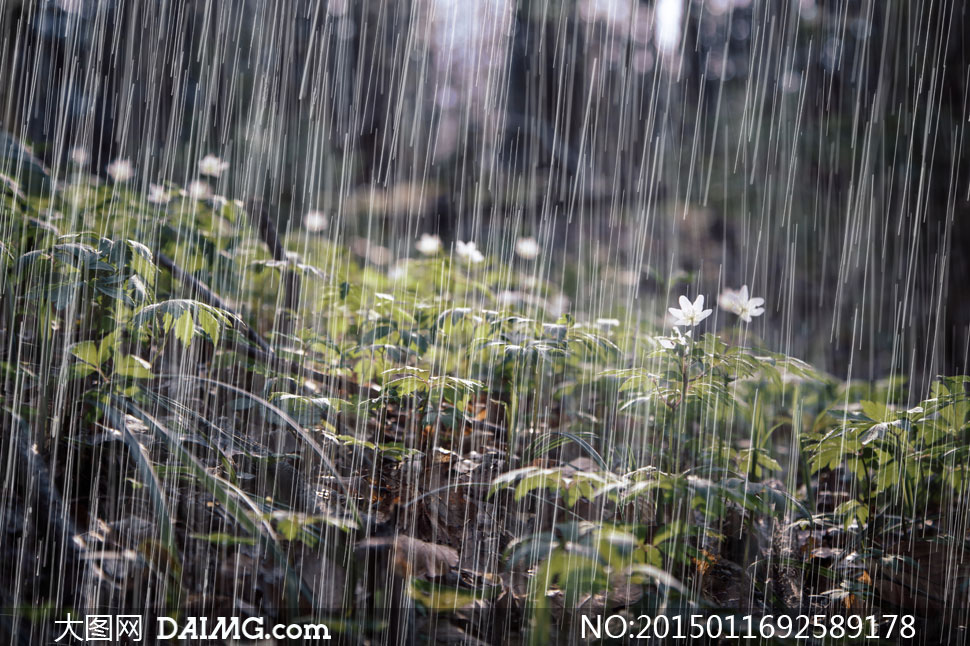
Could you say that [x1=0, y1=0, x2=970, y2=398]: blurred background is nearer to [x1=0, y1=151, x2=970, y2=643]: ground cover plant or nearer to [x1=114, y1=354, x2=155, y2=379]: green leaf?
[x1=0, y1=151, x2=970, y2=643]: ground cover plant

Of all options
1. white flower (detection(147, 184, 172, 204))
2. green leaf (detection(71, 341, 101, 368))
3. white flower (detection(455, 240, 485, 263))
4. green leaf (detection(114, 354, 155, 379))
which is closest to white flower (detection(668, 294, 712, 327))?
white flower (detection(455, 240, 485, 263))

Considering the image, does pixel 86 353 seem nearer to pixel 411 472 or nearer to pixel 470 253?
pixel 411 472

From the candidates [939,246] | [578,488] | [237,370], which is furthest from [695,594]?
[939,246]

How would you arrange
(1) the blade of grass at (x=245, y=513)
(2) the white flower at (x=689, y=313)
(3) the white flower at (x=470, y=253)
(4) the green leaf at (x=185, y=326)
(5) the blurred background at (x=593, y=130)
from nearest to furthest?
(1) the blade of grass at (x=245, y=513) → (4) the green leaf at (x=185, y=326) → (2) the white flower at (x=689, y=313) → (3) the white flower at (x=470, y=253) → (5) the blurred background at (x=593, y=130)

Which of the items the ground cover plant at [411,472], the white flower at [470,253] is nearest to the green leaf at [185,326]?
the ground cover plant at [411,472]

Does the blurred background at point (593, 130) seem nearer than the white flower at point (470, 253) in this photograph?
No

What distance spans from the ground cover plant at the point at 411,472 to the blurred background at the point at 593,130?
157 centimetres

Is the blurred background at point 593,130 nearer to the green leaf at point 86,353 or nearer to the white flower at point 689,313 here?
the white flower at point 689,313

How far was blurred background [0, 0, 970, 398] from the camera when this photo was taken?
4.51 m

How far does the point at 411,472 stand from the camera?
2.05 m

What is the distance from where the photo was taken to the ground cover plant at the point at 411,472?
151 centimetres

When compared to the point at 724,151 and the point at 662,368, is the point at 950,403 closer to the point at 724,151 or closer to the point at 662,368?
the point at 662,368

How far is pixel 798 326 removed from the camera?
19.9ft

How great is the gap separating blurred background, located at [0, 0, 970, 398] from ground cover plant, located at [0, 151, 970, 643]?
1573mm
